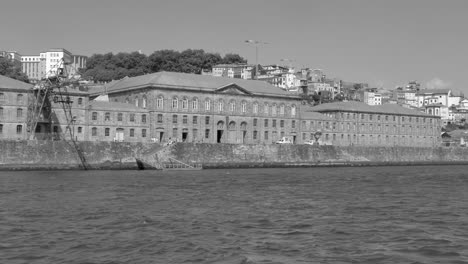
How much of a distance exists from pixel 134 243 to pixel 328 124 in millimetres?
80333

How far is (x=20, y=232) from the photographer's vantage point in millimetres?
21859

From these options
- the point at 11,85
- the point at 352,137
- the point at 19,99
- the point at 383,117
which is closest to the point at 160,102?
the point at 19,99

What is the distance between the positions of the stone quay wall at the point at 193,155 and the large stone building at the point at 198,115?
5.39 metres

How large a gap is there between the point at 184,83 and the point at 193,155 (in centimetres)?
1609

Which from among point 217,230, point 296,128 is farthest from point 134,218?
point 296,128

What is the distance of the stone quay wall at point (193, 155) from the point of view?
191 feet

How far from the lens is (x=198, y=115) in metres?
82.4

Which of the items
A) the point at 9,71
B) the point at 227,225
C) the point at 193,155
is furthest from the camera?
the point at 9,71

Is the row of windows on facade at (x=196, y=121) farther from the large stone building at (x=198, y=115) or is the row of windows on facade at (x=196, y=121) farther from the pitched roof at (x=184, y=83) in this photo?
the pitched roof at (x=184, y=83)

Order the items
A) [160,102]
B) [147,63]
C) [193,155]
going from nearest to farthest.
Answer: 1. [193,155]
2. [160,102]
3. [147,63]

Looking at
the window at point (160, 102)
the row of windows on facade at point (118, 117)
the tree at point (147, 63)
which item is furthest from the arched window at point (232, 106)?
the tree at point (147, 63)

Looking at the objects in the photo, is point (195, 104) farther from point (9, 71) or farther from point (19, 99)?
point (9, 71)

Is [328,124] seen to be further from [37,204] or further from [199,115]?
[37,204]

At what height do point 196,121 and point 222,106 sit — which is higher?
point 222,106
